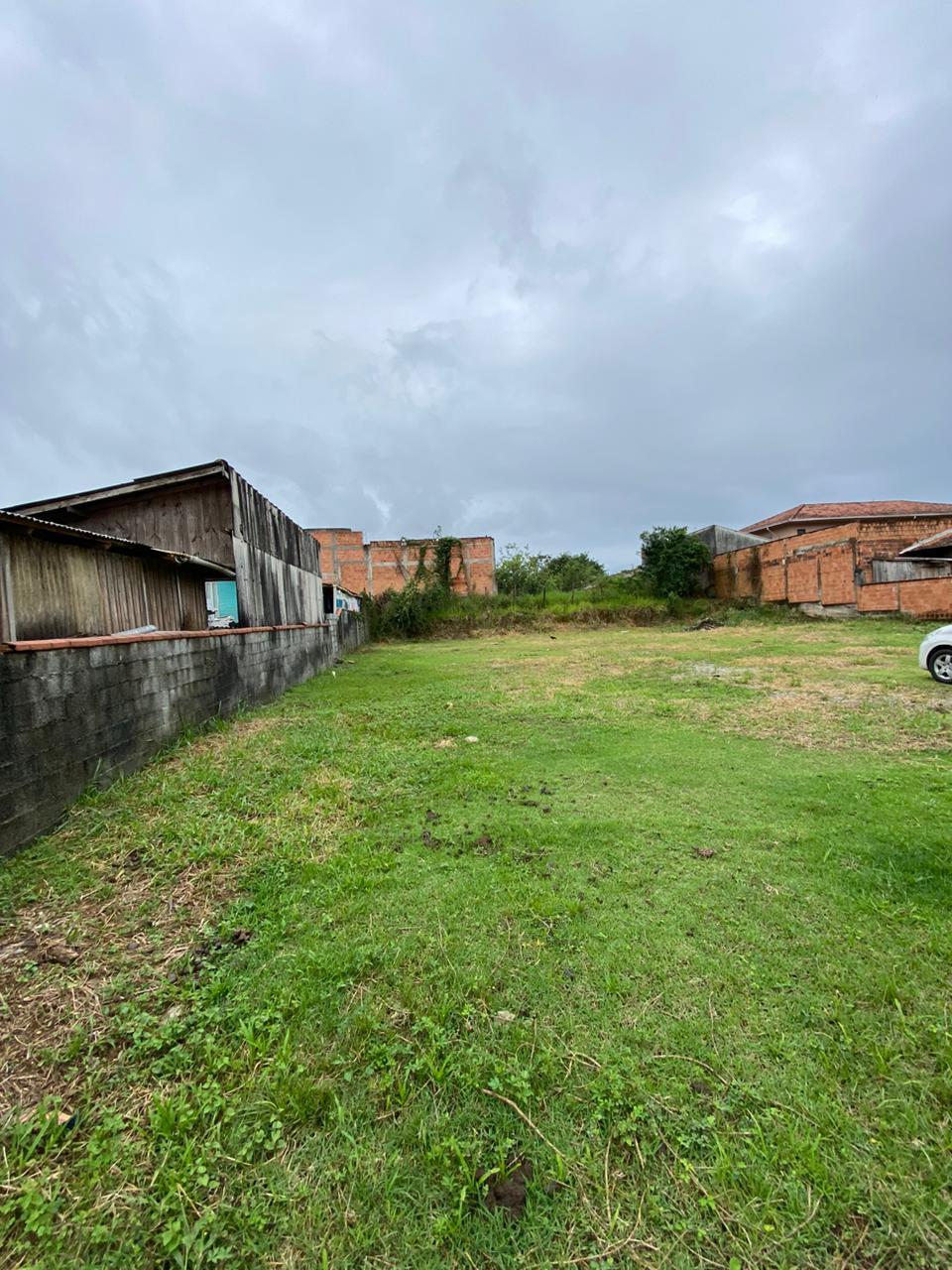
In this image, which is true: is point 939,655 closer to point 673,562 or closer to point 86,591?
point 86,591

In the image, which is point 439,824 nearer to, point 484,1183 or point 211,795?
point 211,795

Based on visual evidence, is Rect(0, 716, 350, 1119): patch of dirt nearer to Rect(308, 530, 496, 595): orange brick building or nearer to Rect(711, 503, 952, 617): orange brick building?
Rect(711, 503, 952, 617): orange brick building

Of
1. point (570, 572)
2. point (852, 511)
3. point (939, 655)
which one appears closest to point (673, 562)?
point (570, 572)

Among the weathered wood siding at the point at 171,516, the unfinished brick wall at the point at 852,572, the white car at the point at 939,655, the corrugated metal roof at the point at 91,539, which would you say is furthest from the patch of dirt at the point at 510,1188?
the unfinished brick wall at the point at 852,572

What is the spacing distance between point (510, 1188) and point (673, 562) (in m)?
25.6

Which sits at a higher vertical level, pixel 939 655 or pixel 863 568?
pixel 863 568

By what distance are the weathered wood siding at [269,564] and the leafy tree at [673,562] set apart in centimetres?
1745

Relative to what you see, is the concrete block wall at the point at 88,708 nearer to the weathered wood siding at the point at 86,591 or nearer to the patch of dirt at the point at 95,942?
the patch of dirt at the point at 95,942

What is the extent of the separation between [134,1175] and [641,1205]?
1154 millimetres

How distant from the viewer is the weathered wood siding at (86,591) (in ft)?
15.7

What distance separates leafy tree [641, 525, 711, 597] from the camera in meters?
24.5

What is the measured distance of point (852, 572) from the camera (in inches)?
698

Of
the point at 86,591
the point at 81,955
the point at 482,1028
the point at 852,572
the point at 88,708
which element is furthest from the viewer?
the point at 852,572

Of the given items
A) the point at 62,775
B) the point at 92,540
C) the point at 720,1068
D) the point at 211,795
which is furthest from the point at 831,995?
the point at 92,540
